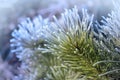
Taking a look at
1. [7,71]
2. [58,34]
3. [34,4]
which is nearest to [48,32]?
[58,34]

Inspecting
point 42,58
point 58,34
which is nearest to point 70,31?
point 58,34

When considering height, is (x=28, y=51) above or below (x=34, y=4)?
below

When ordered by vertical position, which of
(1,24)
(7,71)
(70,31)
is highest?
(1,24)

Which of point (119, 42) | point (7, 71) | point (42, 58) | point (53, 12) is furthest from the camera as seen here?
point (53, 12)

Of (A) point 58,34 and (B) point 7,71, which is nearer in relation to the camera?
(A) point 58,34

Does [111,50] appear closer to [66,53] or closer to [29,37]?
[66,53]

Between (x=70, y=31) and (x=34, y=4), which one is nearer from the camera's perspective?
(x=70, y=31)

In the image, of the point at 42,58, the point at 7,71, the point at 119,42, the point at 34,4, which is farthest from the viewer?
the point at 34,4

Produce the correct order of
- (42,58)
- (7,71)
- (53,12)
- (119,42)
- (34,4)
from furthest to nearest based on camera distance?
(34,4) < (53,12) < (7,71) < (42,58) < (119,42)

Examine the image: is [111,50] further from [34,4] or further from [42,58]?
[34,4]
